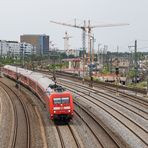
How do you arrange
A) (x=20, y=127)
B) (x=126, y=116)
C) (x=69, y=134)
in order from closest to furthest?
(x=69, y=134) < (x=20, y=127) < (x=126, y=116)

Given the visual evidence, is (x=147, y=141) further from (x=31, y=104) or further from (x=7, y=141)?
(x=31, y=104)

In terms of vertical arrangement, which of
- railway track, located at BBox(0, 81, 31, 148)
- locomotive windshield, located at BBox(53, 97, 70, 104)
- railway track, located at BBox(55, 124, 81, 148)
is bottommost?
railway track, located at BBox(0, 81, 31, 148)

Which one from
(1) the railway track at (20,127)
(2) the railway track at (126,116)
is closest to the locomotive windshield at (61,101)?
(1) the railway track at (20,127)

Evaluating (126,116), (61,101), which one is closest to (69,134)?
(61,101)

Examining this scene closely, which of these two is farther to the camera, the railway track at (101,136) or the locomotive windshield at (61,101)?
the locomotive windshield at (61,101)

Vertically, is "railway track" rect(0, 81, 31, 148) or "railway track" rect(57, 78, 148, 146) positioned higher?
"railway track" rect(57, 78, 148, 146)

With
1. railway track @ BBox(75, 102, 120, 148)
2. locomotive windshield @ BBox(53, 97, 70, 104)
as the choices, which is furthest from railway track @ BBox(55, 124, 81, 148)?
locomotive windshield @ BBox(53, 97, 70, 104)

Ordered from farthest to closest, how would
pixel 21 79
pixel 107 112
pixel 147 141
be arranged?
pixel 21 79
pixel 107 112
pixel 147 141

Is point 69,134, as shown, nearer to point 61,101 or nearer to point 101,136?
point 101,136

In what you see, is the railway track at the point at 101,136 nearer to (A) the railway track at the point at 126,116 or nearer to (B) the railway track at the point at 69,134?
(B) the railway track at the point at 69,134

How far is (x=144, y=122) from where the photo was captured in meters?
35.3

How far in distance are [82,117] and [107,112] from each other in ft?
13.2

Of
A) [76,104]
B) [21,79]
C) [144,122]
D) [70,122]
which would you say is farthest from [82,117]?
[21,79]

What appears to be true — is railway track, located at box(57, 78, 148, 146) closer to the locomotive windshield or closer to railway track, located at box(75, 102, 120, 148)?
railway track, located at box(75, 102, 120, 148)
